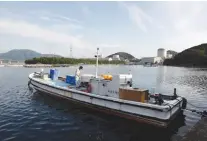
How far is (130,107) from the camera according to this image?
47.5 ft

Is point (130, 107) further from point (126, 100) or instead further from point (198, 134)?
point (198, 134)

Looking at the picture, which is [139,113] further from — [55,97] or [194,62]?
[194,62]

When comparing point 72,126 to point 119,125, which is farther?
point 119,125

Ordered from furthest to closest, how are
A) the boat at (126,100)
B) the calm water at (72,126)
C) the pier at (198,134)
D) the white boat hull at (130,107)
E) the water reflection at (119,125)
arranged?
the boat at (126,100) < the white boat hull at (130,107) < the water reflection at (119,125) < the calm water at (72,126) < the pier at (198,134)

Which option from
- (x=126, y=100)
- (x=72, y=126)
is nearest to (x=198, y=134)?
(x=126, y=100)

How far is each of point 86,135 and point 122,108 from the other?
4051mm

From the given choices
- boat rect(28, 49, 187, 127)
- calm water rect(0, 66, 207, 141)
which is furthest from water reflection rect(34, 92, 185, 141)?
boat rect(28, 49, 187, 127)

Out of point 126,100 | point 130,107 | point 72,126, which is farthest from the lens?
point 126,100

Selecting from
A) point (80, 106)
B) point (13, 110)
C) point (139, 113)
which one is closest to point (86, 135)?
point (139, 113)

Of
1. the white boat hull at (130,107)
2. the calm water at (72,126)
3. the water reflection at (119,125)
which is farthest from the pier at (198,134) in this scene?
the white boat hull at (130,107)

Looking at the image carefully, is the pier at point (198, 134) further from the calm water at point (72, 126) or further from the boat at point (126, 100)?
the boat at point (126, 100)

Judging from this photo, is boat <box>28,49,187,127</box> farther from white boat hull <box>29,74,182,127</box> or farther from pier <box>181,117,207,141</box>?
pier <box>181,117,207,141</box>

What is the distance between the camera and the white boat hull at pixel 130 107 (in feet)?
42.7

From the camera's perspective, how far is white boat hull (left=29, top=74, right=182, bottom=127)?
13.0 m
